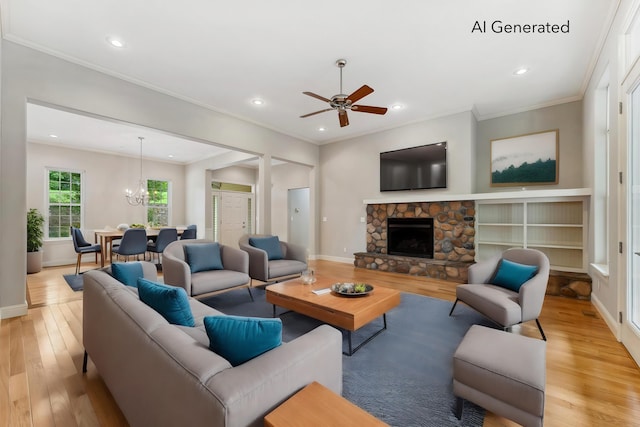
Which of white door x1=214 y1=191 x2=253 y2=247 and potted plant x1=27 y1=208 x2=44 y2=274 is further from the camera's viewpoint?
white door x1=214 y1=191 x2=253 y2=247

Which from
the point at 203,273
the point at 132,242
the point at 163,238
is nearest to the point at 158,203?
the point at 163,238

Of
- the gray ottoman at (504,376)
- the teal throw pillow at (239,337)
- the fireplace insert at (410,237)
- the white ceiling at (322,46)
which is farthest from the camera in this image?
the fireplace insert at (410,237)

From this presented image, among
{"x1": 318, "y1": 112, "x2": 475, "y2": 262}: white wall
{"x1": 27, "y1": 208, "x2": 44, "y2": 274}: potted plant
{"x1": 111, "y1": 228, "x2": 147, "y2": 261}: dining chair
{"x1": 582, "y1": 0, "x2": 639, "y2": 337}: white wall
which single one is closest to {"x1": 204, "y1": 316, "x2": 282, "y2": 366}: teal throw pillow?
{"x1": 582, "y1": 0, "x2": 639, "y2": 337}: white wall

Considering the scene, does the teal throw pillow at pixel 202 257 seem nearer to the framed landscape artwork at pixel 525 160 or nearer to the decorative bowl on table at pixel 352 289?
the decorative bowl on table at pixel 352 289

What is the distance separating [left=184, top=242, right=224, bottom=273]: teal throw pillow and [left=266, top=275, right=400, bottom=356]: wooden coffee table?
3.80 ft

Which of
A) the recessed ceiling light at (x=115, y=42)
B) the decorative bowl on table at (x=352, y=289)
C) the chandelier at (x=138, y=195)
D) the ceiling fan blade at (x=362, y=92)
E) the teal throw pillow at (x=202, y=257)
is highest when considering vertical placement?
the recessed ceiling light at (x=115, y=42)

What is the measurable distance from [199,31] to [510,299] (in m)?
4.01

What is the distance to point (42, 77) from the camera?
310 centimetres

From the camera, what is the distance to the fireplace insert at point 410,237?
5293 millimetres

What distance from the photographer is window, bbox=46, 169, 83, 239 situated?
252 inches

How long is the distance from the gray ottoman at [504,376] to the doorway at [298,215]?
6615mm

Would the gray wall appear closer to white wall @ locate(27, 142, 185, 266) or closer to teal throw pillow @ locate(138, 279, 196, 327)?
teal throw pillow @ locate(138, 279, 196, 327)

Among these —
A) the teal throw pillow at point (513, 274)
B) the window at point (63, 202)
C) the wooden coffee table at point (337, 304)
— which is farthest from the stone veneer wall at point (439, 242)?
the window at point (63, 202)

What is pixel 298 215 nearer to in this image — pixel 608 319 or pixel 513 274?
pixel 513 274
